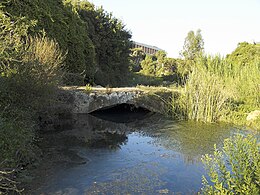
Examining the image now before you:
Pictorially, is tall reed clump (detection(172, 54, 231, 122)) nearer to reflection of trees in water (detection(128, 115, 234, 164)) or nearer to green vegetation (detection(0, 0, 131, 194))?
reflection of trees in water (detection(128, 115, 234, 164))

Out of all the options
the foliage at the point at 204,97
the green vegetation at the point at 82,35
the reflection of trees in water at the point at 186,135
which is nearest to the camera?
the reflection of trees in water at the point at 186,135

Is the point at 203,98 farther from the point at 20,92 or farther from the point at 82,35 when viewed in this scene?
the point at 82,35

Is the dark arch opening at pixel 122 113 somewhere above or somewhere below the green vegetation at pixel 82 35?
below

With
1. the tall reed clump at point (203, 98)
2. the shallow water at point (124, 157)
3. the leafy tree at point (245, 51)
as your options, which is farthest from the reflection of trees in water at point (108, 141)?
the leafy tree at point (245, 51)

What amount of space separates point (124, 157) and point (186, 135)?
258cm

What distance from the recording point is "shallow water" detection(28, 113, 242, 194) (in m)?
4.35

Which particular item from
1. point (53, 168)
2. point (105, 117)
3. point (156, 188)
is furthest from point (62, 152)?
point (105, 117)

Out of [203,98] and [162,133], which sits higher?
[203,98]

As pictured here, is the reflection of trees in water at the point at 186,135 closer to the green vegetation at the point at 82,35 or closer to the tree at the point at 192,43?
the green vegetation at the point at 82,35

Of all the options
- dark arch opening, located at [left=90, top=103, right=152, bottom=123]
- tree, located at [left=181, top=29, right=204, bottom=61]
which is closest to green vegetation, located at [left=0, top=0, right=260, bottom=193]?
dark arch opening, located at [left=90, top=103, right=152, bottom=123]

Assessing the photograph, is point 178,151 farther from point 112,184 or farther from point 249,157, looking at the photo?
point 249,157

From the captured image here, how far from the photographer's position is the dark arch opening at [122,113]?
10689 millimetres

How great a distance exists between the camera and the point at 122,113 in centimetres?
1213

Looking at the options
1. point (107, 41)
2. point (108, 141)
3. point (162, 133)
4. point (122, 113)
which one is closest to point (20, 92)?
point (108, 141)
